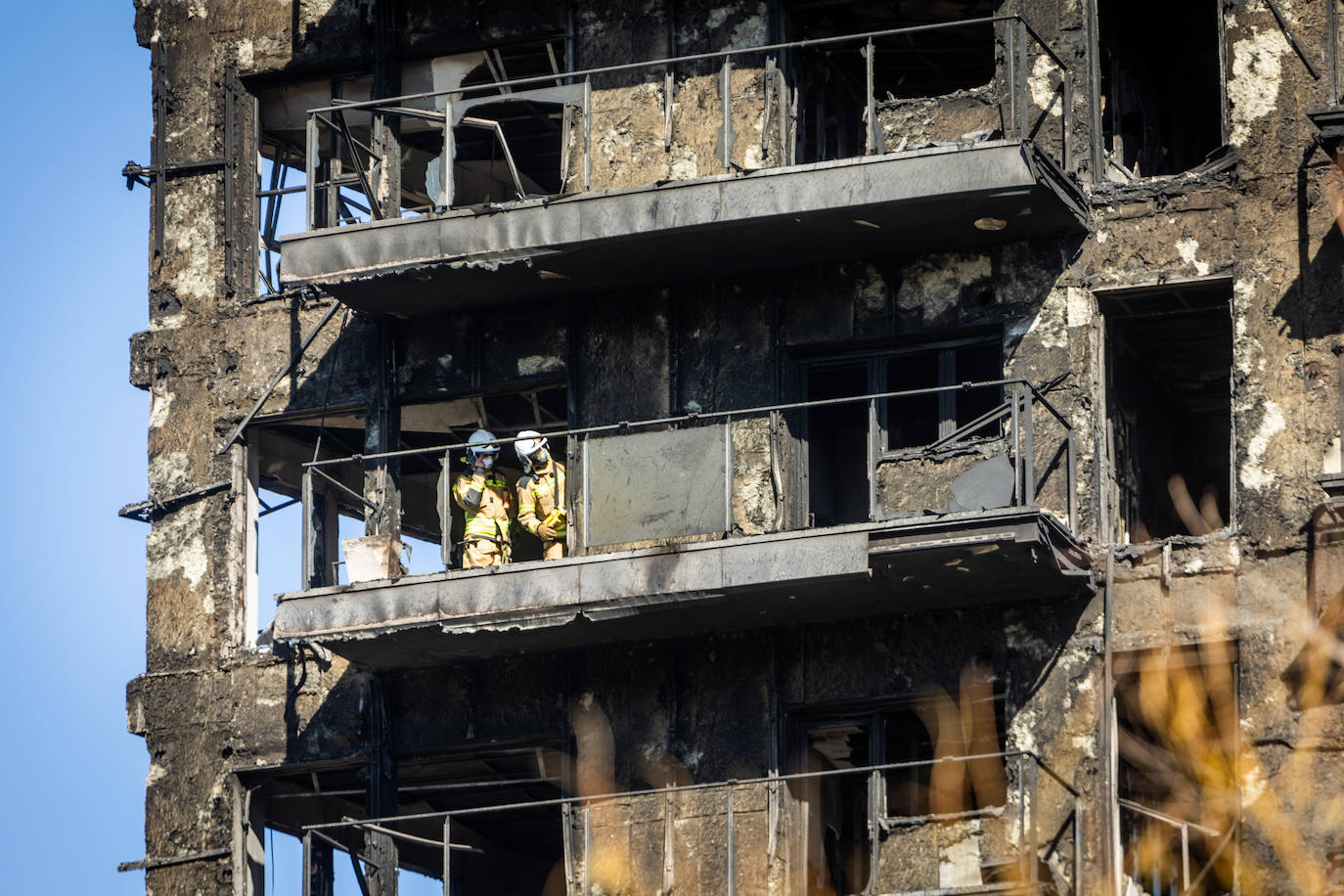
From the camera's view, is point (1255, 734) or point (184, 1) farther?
point (184, 1)

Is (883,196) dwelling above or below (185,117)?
below

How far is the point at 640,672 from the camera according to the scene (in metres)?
26.0

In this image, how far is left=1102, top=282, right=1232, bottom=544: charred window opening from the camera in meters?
25.8

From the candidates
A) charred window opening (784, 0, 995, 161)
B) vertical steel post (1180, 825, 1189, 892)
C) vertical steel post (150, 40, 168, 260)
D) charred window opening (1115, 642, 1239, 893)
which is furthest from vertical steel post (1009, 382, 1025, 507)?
vertical steel post (150, 40, 168, 260)

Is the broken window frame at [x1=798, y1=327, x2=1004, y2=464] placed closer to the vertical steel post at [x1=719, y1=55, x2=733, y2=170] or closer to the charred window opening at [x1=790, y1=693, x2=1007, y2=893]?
the vertical steel post at [x1=719, y1=55, x2=733, y2=170]

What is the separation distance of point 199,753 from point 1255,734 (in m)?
8.97

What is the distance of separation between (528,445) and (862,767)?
12.6 feet

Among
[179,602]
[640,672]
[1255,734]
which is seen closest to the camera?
[1255,734]

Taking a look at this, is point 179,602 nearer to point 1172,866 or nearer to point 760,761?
point 760,761

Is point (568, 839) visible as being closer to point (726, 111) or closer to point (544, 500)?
point (544, 500)

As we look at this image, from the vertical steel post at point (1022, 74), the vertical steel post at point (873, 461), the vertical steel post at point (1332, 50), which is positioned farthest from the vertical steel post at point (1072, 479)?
the vertical steel post at point (1332, 50)

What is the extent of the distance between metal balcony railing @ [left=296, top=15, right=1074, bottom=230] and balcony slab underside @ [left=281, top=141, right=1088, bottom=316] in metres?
0.44

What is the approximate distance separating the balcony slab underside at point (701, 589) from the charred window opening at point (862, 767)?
825 millimetres

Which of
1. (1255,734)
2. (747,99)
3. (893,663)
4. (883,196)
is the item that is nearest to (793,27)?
(747,99)
